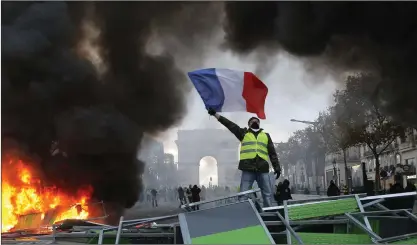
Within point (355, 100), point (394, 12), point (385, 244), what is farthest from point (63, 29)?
point (385, 244)

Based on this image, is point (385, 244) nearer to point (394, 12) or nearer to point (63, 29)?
point (394, 12)

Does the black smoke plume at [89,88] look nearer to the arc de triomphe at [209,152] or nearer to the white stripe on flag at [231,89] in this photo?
the arc de triomphe at [209,152]

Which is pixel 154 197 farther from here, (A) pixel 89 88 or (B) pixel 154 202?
(A) pixel 89 88

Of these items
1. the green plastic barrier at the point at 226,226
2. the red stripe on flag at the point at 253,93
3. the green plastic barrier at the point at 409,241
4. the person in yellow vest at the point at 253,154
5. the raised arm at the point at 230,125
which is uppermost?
the red stripe on flag at the point at 253,93

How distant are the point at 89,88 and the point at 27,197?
2.50 metres

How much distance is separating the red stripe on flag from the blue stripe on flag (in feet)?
0.97

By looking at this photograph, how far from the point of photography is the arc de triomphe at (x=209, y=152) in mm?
10867

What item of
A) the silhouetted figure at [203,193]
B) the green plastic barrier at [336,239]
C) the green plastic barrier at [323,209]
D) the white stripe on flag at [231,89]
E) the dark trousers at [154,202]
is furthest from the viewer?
the dark trousers at [154,202]

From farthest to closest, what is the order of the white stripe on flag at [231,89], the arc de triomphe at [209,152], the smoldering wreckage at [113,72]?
the arc de triomphe at [209,152], the smoldering wreckage at [113,72], the white stripe on flag at [231,89]

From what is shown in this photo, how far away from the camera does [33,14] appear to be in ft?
29.3

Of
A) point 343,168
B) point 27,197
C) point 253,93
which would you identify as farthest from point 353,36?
point 343,168

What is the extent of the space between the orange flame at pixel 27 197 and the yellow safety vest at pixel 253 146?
467cm

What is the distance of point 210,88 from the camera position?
205 inches

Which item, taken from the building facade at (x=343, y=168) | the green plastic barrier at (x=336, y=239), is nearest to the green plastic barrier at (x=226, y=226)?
the green plastic barrier at (x=336, y=239)
